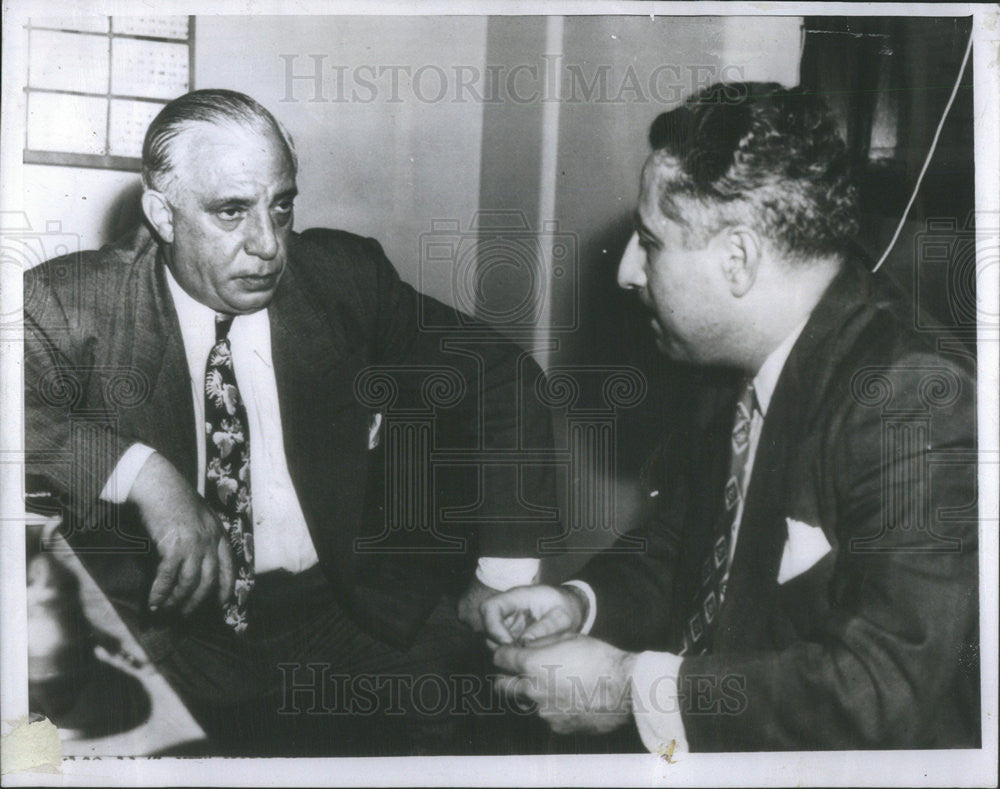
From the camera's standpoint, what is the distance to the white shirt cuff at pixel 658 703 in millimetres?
2334

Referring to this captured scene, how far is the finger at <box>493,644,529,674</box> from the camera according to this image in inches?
92.3

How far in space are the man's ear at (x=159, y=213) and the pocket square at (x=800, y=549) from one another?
1.57 m

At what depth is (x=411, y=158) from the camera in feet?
7.72

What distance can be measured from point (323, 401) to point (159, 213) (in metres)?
0.57

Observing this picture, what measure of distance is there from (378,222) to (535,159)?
1.31 ft

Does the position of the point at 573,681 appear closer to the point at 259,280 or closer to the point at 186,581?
the point at 186,581

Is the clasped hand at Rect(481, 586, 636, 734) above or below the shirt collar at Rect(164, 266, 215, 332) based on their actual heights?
below

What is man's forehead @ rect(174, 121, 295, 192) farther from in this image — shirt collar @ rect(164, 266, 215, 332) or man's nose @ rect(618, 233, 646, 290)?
man's nose @ rect(618, 233, 646, 290)

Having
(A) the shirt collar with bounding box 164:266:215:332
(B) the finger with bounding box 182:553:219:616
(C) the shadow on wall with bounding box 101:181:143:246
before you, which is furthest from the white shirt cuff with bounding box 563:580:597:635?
(C) the shadow on wall with bounding box 101:181:143:246

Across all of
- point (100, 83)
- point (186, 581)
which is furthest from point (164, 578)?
point (100, 83)

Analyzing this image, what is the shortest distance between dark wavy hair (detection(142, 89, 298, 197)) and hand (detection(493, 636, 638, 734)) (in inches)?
50.1

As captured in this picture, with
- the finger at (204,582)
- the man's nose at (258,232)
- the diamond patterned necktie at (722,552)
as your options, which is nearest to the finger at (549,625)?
the diamond patterned necktie at (722,552)

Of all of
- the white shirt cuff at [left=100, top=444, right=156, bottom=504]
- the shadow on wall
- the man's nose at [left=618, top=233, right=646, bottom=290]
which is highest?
the shadow on wall

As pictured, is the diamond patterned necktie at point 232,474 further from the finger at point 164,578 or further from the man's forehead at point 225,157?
the man's forehead at point 225,157
